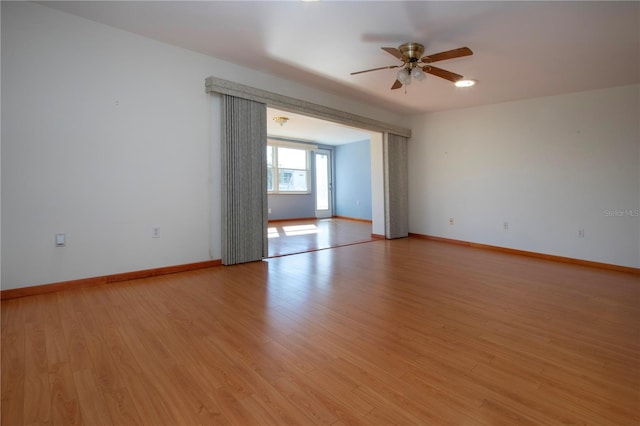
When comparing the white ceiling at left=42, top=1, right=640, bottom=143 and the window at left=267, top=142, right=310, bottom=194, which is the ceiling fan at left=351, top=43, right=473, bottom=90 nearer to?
the white ceiling at left=42, top=1, right=640, bottom=143

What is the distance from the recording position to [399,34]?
2.96 metres

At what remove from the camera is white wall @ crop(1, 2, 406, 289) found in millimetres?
2627

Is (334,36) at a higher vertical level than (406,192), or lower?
higher

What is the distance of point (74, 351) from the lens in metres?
1.80

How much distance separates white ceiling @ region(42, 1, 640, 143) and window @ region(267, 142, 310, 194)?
4.81 m

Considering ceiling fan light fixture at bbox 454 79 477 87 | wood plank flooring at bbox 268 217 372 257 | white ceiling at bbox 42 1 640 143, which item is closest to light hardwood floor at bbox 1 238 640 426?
wood plank flooring at bbox 268 217 372 257

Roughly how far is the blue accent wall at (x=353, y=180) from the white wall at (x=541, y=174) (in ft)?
10.0

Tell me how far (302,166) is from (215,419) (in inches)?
339

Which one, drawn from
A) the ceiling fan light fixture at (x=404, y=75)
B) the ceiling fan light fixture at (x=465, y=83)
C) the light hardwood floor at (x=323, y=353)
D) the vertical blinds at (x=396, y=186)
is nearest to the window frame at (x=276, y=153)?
the vertical blinds at (x=396, y=186)

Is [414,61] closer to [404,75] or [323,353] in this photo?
[404,75]

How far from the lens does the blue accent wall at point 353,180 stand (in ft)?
30.4

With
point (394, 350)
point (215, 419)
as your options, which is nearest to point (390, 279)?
point (394, 350)

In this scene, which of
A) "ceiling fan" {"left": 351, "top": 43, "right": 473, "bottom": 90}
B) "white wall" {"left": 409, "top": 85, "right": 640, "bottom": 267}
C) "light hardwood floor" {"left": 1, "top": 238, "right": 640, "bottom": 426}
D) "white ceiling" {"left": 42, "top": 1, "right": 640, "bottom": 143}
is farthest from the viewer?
"white wall" {"left": 409, "top": 85, "right": 640, "bottom": 267}

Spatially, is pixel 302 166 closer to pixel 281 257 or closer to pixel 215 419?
pixel 281 257
